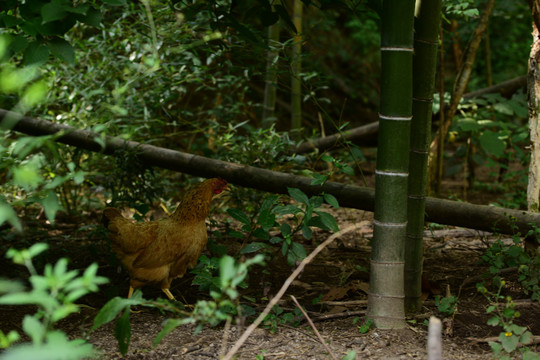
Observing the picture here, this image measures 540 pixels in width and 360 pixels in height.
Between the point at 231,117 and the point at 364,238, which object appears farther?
the point at 231,117

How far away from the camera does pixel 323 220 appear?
2549mm

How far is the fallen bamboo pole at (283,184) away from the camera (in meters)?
2.91

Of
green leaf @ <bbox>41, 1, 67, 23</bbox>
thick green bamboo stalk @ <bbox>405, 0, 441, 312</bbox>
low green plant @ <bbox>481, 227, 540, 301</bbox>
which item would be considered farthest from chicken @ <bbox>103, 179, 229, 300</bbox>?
low green plant @ <bbox>481, 227, 540, 301</bbox>

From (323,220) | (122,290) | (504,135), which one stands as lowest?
(122,290)

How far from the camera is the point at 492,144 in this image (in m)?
4.66

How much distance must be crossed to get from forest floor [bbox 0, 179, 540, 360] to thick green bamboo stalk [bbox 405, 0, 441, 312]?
222 millimetres

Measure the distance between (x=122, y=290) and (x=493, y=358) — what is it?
202cm

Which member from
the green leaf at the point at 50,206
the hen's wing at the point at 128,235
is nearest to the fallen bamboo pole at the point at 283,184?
the hen's wing at the point at 128,235

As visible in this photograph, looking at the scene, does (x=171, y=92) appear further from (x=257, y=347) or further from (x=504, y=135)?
(x=504, y=135)

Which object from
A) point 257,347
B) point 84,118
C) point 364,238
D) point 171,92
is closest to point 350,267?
point 364,238

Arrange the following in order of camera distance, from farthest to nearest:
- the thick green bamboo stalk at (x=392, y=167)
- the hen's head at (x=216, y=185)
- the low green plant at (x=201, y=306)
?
1. the hen's head at (x=216, y=185)
2. the thick green bamboo stalk at (x=392, y=167)
3. the low green plant at (x=201, y=306)

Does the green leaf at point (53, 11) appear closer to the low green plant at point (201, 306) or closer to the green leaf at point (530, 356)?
the low green plant at point (201, 306)

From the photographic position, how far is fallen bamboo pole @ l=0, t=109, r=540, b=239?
291cm

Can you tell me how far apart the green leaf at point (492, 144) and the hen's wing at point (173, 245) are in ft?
8.98
